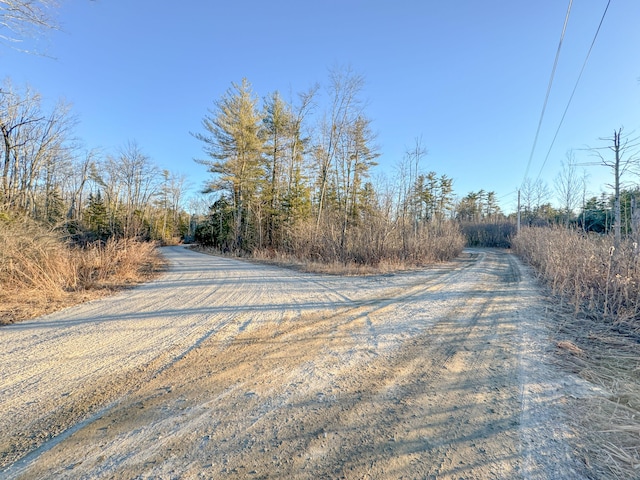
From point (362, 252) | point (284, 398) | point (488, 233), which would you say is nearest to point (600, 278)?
point (284, 398)

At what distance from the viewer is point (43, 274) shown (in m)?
5.72

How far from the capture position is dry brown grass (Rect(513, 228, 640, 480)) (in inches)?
63.8

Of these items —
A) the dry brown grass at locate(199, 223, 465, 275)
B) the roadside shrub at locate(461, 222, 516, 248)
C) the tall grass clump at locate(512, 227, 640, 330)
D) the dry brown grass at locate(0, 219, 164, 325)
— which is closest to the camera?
the tall grass clump at locate(512, 227, 640, 330)

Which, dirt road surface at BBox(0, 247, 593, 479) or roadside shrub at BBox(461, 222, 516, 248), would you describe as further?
roadside shrub at BBox(461, 222, 516, 248)

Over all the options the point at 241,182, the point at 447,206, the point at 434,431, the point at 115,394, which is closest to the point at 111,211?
the point at 241,182

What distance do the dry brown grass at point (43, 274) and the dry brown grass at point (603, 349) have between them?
7.09m

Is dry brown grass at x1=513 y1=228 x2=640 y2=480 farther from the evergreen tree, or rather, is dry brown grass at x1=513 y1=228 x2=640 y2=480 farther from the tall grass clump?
the evergreen tree

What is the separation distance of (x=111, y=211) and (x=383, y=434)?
36.5 m

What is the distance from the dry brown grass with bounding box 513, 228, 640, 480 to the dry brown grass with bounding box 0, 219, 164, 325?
7.09 m

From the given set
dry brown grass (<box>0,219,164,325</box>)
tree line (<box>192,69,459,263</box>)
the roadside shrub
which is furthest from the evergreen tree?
the roadside shrub

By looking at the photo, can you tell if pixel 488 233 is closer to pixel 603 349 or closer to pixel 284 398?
pixel 603 349

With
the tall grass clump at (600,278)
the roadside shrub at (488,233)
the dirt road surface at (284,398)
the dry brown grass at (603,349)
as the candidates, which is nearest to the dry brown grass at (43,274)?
the dirt road surface at (284,398)

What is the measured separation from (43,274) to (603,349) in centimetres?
987

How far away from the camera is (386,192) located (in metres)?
14.1
